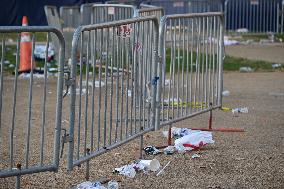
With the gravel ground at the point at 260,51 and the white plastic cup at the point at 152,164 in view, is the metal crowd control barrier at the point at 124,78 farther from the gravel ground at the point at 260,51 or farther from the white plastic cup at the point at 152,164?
the gravel ground at the point at 260,51

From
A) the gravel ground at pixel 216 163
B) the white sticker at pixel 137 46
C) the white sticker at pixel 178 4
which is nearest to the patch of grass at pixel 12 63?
the white sticker at pixel 178 4

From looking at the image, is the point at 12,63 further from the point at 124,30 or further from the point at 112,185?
the point at 112,185

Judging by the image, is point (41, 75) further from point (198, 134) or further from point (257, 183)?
point (257, 183)

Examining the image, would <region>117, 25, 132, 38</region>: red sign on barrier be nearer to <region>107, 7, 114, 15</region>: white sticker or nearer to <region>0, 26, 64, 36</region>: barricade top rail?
<region>0, 26, 64, 36</region>: barricade top rail

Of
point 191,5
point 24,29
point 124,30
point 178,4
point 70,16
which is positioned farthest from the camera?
point 178,4

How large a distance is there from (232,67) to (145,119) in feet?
31.7

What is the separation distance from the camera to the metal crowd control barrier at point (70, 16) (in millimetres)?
18039

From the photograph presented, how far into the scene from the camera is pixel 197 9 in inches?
922

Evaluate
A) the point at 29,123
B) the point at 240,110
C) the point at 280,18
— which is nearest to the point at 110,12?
the point at 240,110

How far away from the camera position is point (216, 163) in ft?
25.7

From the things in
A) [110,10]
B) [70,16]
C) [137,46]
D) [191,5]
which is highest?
[191,5]

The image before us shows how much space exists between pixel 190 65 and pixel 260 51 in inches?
478

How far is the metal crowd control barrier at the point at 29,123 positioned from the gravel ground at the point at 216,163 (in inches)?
12.5

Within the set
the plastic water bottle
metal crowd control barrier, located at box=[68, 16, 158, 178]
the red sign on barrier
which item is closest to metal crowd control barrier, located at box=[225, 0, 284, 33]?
metal crowd control barrier, located at box=[68, 16, 158, 178]
